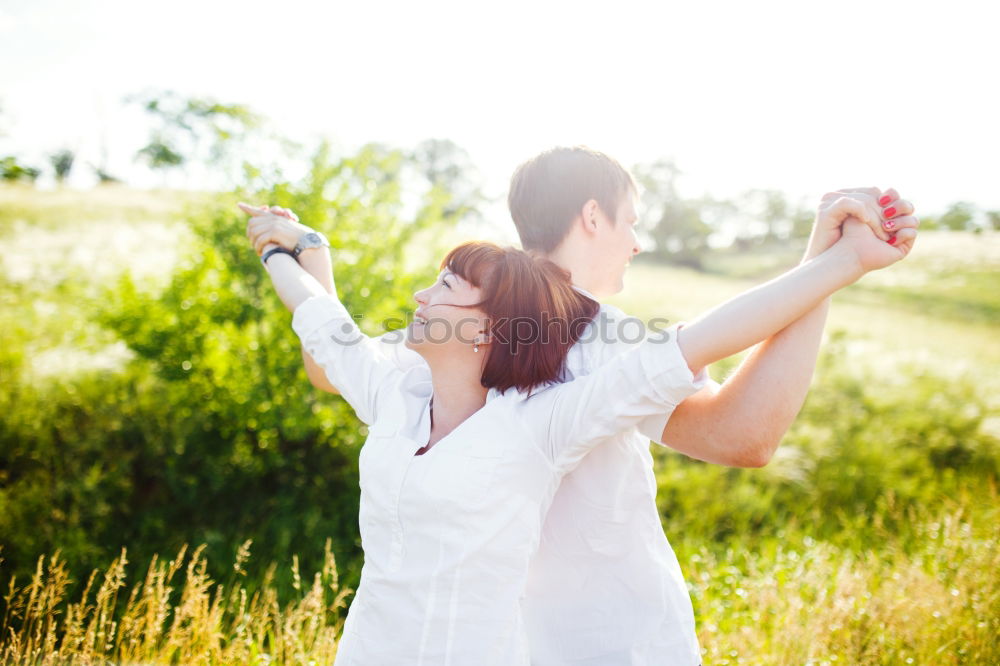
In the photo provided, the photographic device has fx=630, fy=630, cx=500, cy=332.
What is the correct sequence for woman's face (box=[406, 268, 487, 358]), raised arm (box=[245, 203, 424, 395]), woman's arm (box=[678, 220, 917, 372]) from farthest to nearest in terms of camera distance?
raised arm (box=[245, 203, 424, 395]) → woman's face (box=[406, 268, 487, 358]) → woman's arm (box=[678, 220, 917, 372])

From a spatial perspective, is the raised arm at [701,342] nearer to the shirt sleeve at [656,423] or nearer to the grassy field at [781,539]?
the shirt sleeve at [656,423]

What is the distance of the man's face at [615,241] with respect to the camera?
1980 millimetres

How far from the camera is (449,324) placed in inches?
71.1

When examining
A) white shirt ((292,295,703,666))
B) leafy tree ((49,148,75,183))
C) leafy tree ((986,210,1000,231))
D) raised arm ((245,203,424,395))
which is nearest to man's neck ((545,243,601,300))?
white shirt ((292,295,703,666))

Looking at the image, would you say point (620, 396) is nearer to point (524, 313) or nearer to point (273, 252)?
point (524, 313)

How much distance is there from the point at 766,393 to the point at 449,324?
0.85 metres

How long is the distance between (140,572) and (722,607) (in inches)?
183

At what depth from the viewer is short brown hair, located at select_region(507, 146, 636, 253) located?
1.95 metres

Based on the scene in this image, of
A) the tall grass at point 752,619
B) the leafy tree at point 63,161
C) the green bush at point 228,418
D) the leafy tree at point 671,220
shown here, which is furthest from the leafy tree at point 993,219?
the leafy tree at point 63,161

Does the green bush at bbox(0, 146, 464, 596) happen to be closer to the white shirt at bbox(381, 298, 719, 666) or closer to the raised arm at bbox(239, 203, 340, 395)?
the raised arm at bbox(239, 203, 340, 395)

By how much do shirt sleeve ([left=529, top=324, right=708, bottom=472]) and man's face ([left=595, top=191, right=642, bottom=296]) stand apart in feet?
1.80

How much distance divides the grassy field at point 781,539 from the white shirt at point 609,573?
1923mm

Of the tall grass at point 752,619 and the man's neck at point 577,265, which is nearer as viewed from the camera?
the man's neck at point 577,265

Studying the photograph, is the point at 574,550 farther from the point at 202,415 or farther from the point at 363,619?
the point at 202,415
